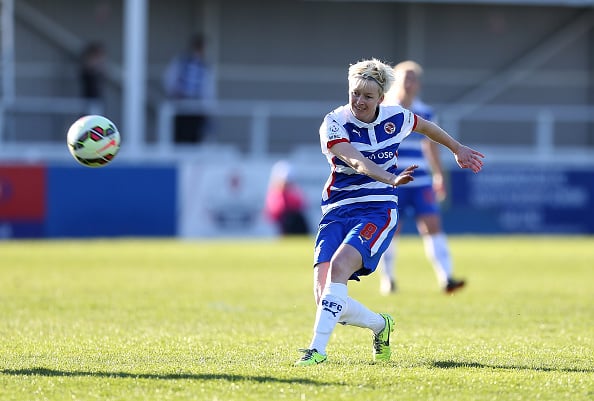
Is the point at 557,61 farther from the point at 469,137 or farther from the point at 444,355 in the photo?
the point at 444,355

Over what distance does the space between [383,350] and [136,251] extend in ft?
39.6

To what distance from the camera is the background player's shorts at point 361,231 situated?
7.45 m

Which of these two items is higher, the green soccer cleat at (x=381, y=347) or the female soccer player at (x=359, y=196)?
the female soccer player at (x=359, y=196)

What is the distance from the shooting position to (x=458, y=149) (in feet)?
25.4

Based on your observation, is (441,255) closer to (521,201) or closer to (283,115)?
(521,201)

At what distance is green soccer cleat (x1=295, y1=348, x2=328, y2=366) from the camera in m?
7.07

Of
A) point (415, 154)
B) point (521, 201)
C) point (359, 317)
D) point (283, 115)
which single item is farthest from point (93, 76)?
point (359, 317)

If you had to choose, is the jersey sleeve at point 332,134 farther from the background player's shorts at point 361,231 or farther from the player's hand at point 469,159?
the player's hand at point 469,159

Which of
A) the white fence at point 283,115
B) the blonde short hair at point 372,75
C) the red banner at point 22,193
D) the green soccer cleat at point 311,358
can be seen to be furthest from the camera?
the white fence at point 283,115

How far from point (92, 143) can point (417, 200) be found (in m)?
4.96

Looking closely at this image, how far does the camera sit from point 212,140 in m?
25.2

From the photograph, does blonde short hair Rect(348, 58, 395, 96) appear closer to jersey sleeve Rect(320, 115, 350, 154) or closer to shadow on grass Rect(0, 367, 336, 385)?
jersey sleeve Rect(320, 115, 350, 154)

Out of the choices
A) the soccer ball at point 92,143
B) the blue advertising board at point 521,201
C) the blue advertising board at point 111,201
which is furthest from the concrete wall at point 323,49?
the soccer ball at point 92,143

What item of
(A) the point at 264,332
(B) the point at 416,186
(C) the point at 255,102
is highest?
(C) the point at 255,102
